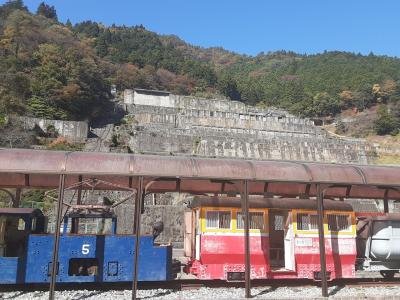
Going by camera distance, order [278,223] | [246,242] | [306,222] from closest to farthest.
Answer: [246,242] → [306,222] → [278,223]

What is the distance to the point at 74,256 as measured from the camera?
11.6 meters

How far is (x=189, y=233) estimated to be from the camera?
14.4 metres

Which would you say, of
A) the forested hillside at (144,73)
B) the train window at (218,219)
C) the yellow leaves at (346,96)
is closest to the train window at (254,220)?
the train window at (218,219)

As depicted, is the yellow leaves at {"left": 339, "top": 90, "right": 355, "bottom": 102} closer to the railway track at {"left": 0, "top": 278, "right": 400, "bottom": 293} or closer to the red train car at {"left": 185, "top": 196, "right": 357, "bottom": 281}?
the railway track at {"left": 0, "top": 278, "right": 400, "bottom": 293}

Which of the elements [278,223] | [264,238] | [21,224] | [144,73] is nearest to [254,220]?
[264,238]

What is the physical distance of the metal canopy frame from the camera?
11.7m

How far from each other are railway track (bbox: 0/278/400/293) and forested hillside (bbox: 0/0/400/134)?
32655 mm

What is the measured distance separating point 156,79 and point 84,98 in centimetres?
4270

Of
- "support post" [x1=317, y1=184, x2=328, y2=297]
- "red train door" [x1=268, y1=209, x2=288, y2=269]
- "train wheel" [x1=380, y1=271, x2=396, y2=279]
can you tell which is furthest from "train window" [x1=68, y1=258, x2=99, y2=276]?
"train wheel" [x1=380, y1=271, x2=396, y2=279]

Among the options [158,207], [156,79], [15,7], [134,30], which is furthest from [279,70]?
[158,207]

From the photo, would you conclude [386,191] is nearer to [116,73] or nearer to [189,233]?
[189,233]

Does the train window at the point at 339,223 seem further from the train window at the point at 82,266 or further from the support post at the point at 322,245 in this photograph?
the train window at the point at 82,266

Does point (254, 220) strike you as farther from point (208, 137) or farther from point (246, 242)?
point (208, 137)

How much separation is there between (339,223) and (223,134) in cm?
4102
